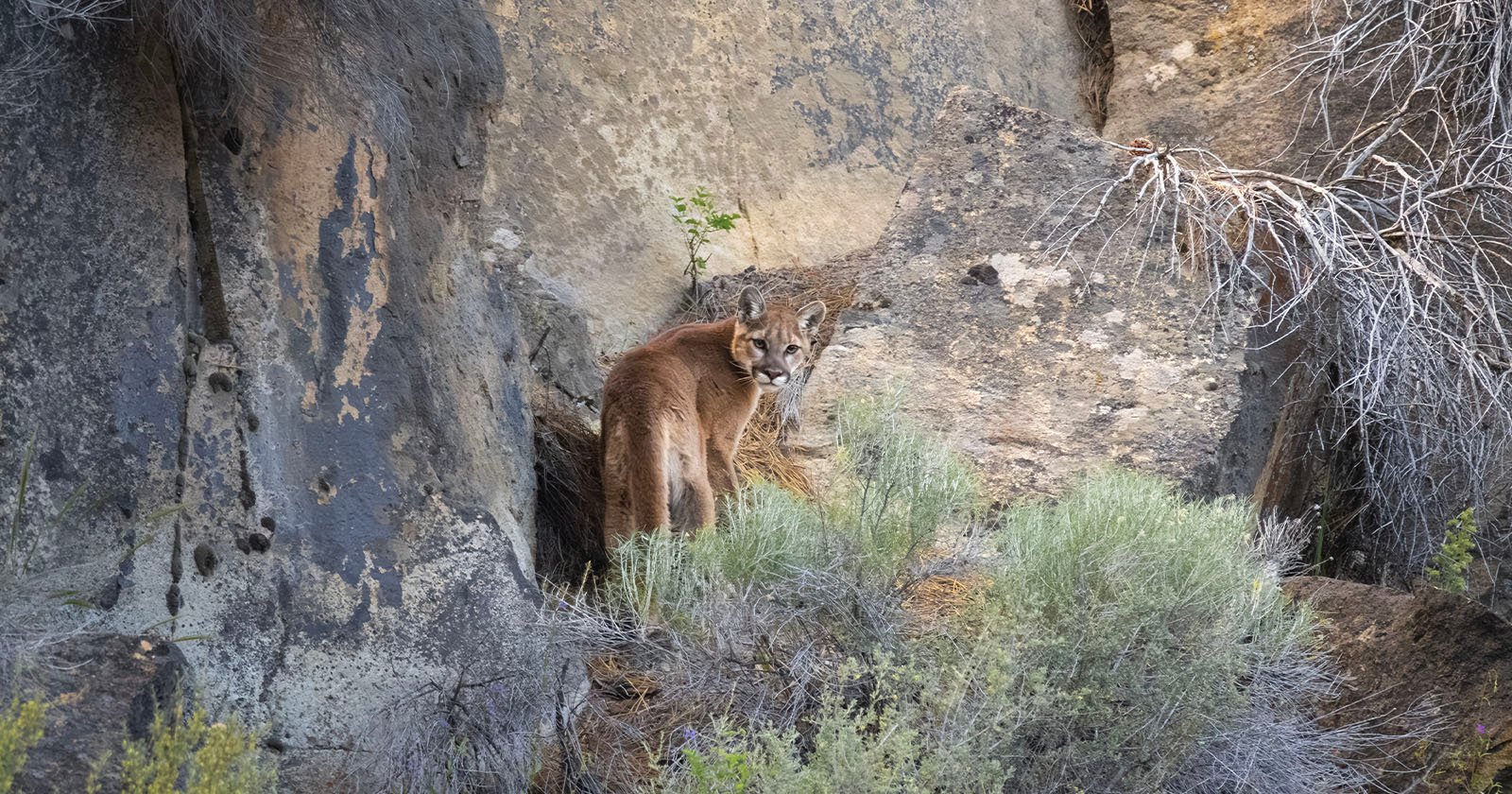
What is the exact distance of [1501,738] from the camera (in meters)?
4.35

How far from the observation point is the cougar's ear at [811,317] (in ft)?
22.0

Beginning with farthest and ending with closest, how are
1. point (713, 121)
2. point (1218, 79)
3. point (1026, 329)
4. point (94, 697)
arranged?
point (1218, 79) < point (713, 121) < point (1026, 329) < point (94, 697)

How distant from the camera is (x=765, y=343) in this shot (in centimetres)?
634

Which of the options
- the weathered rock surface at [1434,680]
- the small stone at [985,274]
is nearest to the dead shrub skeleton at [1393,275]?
the small stone at [985,274]

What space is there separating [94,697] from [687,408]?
2843 mm

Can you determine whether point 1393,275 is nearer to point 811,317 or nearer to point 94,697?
point 811,317

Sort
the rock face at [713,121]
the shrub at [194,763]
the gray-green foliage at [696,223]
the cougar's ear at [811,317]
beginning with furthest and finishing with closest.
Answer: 1. the gray-green foliage at [696,223]
2. the rock face at [713,121]
3. the cougar's ear at [811,317]
4. the shrub at [194,763]

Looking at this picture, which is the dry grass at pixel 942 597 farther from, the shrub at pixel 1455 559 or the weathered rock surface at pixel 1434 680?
the shrub at pixel 1455 559

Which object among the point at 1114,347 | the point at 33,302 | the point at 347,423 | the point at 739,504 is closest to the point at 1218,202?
the point at 1114,347

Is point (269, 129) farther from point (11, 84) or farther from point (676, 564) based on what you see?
point (676, 564)

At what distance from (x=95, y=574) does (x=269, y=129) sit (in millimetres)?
1364

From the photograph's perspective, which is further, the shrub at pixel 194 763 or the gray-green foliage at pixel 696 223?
the gray-green foliage at pixel 696 223

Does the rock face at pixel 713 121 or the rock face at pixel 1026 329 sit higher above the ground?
the rock face at pixel 713 121

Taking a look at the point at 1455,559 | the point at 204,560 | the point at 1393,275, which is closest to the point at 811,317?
the point at 1393,275
